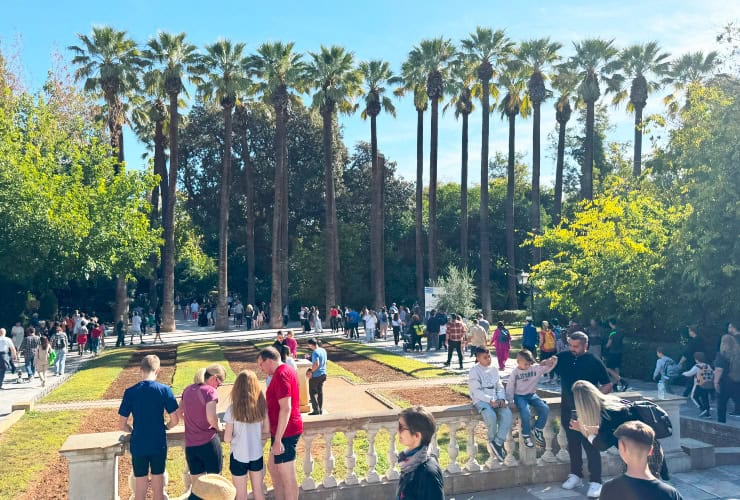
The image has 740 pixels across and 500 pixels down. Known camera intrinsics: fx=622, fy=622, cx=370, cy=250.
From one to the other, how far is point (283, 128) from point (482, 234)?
1452 cm

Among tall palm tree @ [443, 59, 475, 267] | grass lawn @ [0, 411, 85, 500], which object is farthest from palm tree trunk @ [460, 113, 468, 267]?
grass lawn @ [0, 411, 85, 500]

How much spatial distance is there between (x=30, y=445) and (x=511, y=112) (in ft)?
129

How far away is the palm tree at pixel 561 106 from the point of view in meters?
40.2

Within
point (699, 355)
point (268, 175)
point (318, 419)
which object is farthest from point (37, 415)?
point (268, 175)

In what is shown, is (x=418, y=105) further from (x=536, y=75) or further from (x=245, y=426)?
(x=245, y=426)

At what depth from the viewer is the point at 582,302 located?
21156 millimetres

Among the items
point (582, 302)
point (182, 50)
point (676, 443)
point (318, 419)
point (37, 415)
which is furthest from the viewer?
point (182, 50)

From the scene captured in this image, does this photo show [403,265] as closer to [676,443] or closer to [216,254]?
[216,254]

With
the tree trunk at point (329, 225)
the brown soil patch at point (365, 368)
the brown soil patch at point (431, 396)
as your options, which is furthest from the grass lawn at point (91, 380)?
the tree trunk at point (329, 225)

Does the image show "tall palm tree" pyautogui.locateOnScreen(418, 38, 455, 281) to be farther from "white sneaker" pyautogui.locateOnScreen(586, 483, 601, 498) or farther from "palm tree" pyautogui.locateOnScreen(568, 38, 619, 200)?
"white sneaker" pyautogui.locateOnScreen(586, 483, 601, 498)

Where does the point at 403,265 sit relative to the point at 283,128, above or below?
below

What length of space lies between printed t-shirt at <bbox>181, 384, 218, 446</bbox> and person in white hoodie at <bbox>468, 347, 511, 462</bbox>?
327 cm

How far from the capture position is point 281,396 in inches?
250

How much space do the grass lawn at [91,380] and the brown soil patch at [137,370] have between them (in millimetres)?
193
